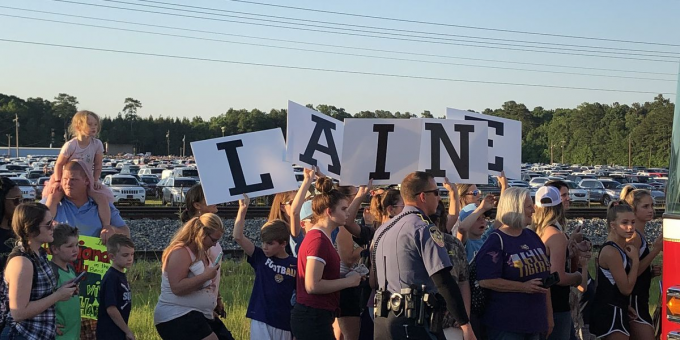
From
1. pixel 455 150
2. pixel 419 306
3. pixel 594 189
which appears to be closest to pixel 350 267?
pixel 455 150

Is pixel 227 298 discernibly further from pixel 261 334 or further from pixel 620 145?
A: pixel 620 145

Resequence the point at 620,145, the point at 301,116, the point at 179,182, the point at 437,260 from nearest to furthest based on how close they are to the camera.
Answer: the point at 437,260 → the point at 301,116 → the point at 179,182 → the point at 620,145

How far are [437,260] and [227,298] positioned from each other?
6825mm

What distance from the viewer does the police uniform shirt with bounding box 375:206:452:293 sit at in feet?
17.4

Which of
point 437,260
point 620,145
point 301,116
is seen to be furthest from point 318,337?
point 620,145

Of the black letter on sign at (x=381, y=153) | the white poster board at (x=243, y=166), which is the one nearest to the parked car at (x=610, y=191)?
the black letter on sign at (x=381, y=153)

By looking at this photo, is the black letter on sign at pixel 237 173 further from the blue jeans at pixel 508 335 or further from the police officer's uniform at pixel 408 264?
the blue jeans at pixel 508 335

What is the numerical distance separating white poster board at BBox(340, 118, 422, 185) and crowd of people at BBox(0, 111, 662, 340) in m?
0.20

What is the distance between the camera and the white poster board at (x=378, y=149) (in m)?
7.64

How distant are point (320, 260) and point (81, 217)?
225 centimetres

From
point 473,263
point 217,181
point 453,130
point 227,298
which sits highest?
point 453,130

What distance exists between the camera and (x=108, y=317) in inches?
248

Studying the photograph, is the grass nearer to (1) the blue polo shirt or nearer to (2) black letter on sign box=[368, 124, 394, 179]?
(1) the blue polo shirt

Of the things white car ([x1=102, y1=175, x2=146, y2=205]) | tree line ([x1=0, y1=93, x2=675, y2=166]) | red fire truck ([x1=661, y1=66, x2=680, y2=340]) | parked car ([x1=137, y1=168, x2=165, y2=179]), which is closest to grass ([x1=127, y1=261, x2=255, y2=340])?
red fire truck ([x1=661, y1=66, x2=680, y2=340])
